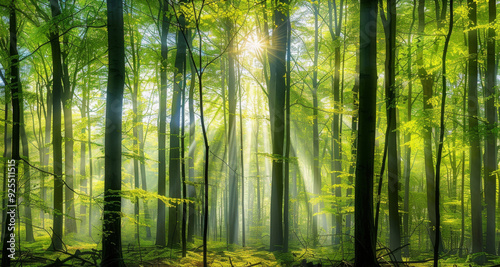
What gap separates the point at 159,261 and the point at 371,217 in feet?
18.7

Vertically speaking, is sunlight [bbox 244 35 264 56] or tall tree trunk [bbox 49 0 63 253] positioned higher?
sunlight [bbox 244 35 264 56]

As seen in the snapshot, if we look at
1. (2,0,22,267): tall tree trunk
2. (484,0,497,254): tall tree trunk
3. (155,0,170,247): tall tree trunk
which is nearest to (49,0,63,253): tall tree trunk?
(155,0,170,247): tall tree trunk

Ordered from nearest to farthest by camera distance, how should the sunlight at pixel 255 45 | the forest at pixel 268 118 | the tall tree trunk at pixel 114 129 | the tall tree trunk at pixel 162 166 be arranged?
the forest at pixel 268 118 < the tall tree trunk at pixel 114 129 < the sunlight at pixel 255 45 < the tall tree trunk at pixel 162 166

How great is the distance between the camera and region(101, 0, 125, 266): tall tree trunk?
5773 millimetres

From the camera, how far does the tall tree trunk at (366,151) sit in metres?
4.66

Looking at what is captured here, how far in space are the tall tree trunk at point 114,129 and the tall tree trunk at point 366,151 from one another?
Answer: 472 centimetres

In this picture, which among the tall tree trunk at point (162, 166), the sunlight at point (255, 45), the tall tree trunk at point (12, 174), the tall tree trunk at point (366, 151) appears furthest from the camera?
the tall tree trunk at point (162, 166)

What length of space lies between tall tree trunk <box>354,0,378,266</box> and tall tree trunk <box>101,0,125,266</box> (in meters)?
4.72

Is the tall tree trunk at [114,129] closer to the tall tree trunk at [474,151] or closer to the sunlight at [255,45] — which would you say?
the sunlight at [255,45]

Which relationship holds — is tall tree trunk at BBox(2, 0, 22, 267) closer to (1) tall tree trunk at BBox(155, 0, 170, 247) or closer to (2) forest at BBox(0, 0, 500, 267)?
(2) forest at BBox(0, 0, 500, 267)

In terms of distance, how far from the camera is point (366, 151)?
4.78 metres

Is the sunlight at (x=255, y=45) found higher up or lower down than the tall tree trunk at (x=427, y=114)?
higher up

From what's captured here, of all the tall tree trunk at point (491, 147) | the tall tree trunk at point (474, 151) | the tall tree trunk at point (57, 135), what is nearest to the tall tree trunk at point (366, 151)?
the tall tree trunk at point (474, 151)

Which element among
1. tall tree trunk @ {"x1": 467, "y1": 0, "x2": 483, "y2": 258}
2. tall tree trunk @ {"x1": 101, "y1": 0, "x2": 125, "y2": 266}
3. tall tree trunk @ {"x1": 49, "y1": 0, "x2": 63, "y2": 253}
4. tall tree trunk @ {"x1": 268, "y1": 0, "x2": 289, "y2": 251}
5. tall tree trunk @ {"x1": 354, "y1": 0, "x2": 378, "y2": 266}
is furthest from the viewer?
tall tree trunk @ {"x1": 268, "y1": 0, "x2": 289, "y2": 251}
